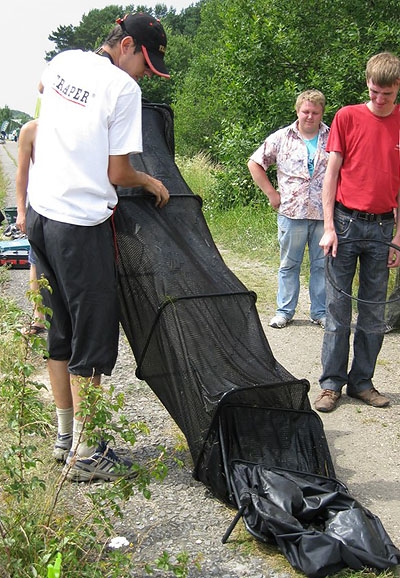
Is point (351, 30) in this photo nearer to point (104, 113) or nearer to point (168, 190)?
point (168, 190)

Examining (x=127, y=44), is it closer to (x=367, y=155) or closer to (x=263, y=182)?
(x=367, y=155)

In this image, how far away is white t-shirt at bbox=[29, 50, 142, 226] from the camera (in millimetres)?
3695

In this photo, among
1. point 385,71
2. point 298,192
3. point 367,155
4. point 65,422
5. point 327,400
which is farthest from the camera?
point 298,192

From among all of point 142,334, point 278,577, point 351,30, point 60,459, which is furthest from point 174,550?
point 351,30

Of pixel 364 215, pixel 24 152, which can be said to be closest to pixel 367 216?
pixel 364 215

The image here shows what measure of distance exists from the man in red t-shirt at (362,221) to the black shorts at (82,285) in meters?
1.76

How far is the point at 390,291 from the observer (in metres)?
7.68

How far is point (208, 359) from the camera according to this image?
4.05 meters

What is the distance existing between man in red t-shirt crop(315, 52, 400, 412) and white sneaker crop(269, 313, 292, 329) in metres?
1.78

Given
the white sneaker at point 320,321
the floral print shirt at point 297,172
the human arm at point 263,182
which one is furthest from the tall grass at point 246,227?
the floral print shirt at point 297,172

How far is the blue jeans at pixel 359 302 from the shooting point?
5086 millimetres

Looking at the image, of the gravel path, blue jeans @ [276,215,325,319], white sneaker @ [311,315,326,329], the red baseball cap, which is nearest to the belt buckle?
the gravel path

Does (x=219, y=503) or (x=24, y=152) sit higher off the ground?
(x=24, y=152)

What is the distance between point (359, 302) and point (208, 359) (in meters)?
1.63
